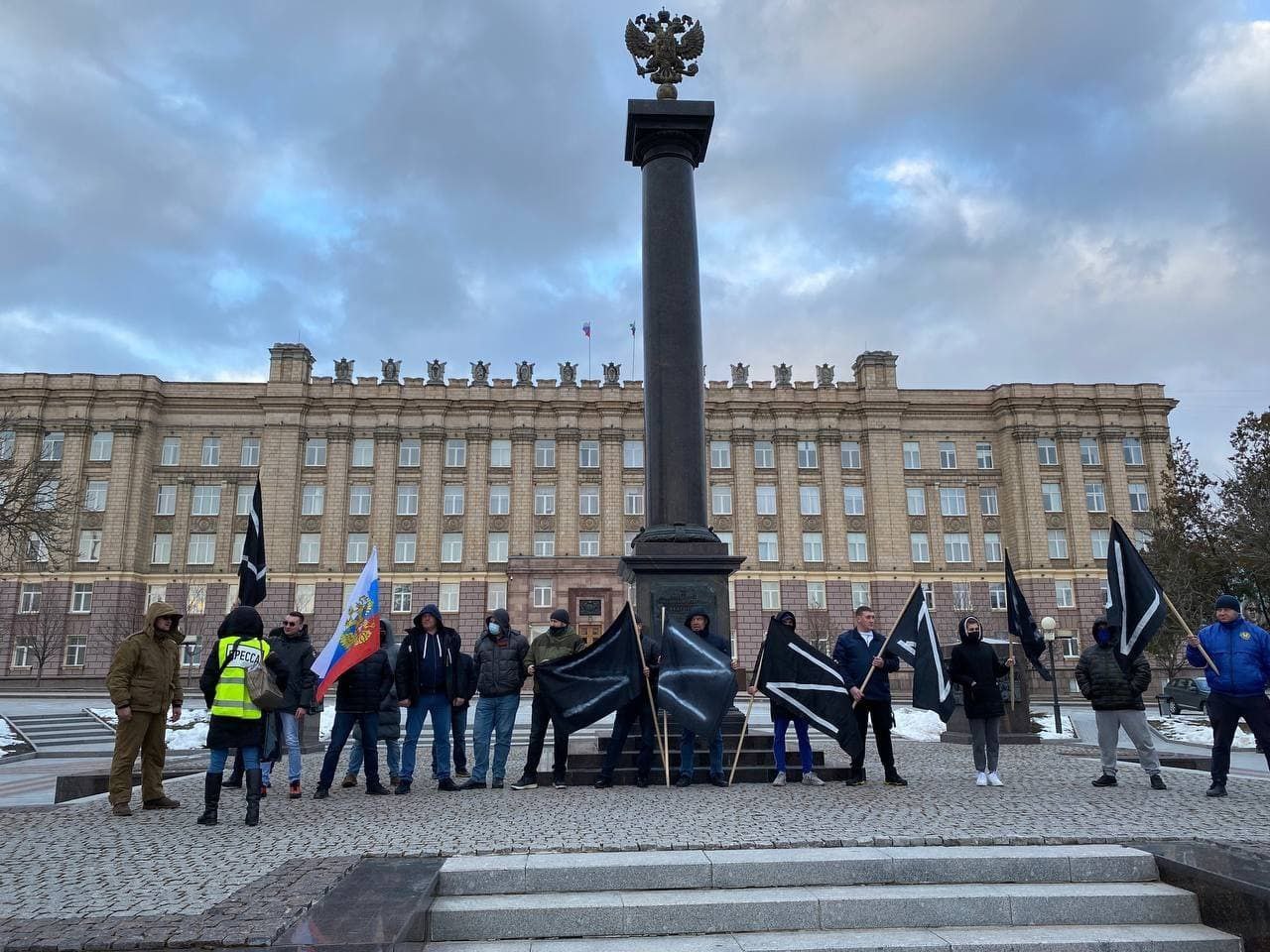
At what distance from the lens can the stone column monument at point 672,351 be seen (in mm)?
10680

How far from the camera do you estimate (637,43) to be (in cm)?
1379

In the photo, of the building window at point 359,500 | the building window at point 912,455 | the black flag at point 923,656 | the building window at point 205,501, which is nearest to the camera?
the black flag at point 923,656

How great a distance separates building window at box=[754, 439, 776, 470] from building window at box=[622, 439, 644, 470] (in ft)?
23.9

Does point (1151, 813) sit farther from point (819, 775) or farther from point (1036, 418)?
point (1036, 418)

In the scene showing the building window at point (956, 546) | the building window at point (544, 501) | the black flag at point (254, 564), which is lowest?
the black flag at point (254, 564)

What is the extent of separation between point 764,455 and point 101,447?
40021 mm

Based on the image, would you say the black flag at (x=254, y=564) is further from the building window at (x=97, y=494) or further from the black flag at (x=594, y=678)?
the building window at (x=97, y=494)

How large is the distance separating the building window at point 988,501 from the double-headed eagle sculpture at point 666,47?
47.3 m

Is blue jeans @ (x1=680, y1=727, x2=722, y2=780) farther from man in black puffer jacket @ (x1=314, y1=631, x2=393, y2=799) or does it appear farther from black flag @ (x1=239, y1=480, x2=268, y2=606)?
black flag @ (x1=239, y1=480, x2=268, y2=606)

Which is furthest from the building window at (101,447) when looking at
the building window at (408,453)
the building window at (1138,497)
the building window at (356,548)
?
the building window at (1138,497)

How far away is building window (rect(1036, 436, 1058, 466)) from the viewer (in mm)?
55344

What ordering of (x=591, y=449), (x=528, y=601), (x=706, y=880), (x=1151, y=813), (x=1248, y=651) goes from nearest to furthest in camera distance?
1. (x=706, y=880)
2. (x=1151, y=813)
3. (x=1248, y=651)
4. (x=528, y=601)
5. (x=591, y=449)

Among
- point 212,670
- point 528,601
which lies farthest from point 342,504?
point 212,670

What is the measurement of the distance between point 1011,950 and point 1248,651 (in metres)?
5.62
